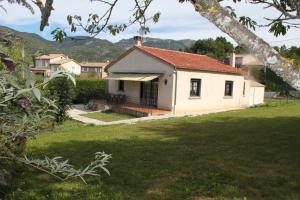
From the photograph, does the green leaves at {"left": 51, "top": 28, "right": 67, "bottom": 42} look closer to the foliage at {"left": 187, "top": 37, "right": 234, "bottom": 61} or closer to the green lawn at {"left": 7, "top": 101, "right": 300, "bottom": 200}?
the green lawn at {"left": 7, "top": 101, "right": 300, "bottom": 200}

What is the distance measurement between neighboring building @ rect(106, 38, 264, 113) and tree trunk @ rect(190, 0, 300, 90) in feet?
94.1

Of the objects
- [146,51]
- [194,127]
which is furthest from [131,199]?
[146,51]

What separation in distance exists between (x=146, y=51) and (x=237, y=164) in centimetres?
2462

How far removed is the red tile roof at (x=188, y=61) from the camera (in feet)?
110

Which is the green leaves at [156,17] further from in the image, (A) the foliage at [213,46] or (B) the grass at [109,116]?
(A) the foliage at [213,46]

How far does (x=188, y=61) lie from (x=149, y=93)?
4.40m

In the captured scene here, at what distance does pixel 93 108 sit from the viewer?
3528cm

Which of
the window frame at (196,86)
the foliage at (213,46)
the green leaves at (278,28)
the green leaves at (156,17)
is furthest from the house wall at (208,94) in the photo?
the foliage at (213,46)

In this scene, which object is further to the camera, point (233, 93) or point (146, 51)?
point (233, 93)

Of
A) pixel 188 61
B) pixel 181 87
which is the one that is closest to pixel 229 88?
pixel 188 61

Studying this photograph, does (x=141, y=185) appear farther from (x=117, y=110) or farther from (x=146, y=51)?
(x=146, y=51)

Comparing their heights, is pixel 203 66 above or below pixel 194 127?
above

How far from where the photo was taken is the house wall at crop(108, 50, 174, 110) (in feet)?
108

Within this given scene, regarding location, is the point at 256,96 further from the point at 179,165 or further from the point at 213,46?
the point at 213,46
